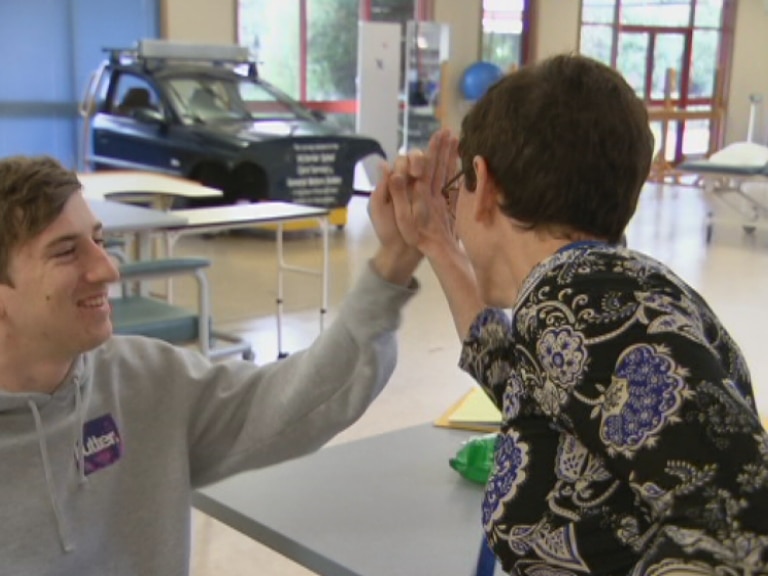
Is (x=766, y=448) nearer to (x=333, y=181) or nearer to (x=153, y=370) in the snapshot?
(x=153, y=370)

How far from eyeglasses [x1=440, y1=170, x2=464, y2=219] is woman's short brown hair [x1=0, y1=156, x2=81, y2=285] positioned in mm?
473

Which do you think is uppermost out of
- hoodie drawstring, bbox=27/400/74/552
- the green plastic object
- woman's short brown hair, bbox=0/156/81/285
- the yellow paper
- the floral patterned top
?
woman's short brown hair, bbox=0/156/81/285

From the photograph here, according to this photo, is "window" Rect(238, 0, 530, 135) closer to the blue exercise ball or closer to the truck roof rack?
the blue exercise ball

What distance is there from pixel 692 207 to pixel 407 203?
9750 millimetres

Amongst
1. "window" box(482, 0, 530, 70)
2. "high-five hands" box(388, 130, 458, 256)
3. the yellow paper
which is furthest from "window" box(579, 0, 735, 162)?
"high-five hands" box(388, 130, 458, 256)

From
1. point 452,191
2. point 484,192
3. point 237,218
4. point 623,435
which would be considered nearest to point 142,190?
point 237,218

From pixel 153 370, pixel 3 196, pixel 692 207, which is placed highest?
pixel 3 196

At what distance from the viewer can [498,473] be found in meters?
0.95

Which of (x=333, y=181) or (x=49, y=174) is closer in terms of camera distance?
(x=49, y=174)

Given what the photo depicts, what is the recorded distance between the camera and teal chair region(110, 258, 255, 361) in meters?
3.37

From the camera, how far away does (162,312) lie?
3.65 meters

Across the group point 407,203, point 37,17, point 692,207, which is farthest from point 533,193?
point 692,207

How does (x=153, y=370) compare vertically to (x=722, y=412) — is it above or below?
below

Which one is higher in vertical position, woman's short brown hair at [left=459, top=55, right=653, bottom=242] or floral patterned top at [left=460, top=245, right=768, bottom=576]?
woman's short brown hair at [left=459, top=55, right=653, bottom=242]
